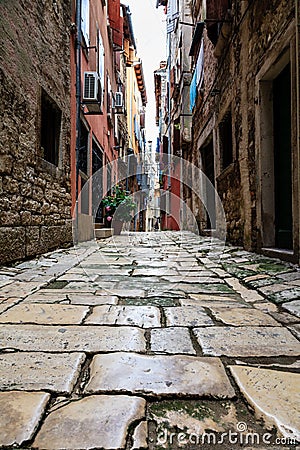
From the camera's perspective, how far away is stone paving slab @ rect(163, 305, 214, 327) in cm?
171

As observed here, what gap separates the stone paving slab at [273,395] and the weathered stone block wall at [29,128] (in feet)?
8.51

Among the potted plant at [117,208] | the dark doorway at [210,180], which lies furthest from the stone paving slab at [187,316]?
the potted plant at [117,208]

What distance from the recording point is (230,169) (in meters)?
5.29

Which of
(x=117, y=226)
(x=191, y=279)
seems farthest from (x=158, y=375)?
(x=117, y=226)

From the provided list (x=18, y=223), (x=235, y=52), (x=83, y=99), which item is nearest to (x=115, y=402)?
(x=18, y=223)

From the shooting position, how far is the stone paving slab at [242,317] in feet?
5.57

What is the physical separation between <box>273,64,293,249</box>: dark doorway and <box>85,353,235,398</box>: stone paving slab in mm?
2906

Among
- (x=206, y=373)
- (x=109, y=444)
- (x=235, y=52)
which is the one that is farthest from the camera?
(x=235, y=52)

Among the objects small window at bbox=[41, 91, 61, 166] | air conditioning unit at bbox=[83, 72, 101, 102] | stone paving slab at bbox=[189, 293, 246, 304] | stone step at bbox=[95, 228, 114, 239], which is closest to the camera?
stone paving slab at bbox=[189, 293, 246, 304]

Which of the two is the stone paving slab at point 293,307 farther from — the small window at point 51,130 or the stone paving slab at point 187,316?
the small window at point 51,130

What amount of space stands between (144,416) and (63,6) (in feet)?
19.4

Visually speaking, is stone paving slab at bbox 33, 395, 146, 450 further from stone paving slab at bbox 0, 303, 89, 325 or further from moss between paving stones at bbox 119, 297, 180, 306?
moss between paving stones at bbox 119, 297, 180, 306

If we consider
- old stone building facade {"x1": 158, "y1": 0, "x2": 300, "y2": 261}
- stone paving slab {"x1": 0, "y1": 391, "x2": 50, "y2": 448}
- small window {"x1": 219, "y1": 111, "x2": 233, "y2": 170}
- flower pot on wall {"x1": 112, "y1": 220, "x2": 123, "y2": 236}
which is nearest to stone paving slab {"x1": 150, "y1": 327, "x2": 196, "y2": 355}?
stone paving slab {"x1": 0, "y1": 391, "x2": 50, "y2": 448}

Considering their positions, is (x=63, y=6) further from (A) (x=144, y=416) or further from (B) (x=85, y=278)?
(A) (x=144, y=416)
